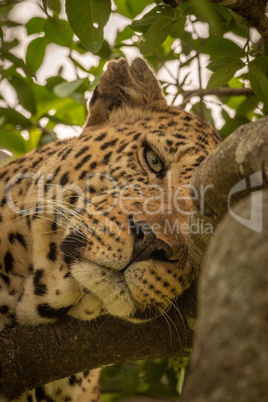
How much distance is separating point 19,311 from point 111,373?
2.31 metres

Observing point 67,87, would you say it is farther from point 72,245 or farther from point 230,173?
point 230,173

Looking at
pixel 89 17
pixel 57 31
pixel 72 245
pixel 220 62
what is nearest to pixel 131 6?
pixel 57 31

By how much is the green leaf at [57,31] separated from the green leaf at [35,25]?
1.9 inches

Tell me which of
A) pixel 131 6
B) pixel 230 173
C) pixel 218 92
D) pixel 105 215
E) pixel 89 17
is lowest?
pixel 105 215

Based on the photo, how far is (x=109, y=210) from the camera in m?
3.34

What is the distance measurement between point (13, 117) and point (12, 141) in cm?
24

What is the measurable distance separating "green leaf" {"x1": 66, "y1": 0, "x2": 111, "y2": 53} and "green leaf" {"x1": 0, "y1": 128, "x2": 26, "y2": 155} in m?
1.97

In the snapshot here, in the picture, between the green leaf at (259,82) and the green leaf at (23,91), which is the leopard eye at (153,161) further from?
the green leaf at (23,91)

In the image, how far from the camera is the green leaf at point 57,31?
4711 millimetres

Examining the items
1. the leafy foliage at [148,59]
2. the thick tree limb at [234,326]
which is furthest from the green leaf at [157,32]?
the thick tree limb at [234,326]

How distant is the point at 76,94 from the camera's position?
4906mm

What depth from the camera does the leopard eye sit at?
394cm

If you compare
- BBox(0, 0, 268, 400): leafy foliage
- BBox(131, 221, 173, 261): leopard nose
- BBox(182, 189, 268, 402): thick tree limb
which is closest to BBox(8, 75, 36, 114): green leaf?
BBox(0, 0, 268, 400): leafy foliage

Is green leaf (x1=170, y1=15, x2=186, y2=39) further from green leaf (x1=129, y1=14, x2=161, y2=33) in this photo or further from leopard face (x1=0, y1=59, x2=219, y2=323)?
leopard face (x1=0, y1=59, x2=219, y2=323)
